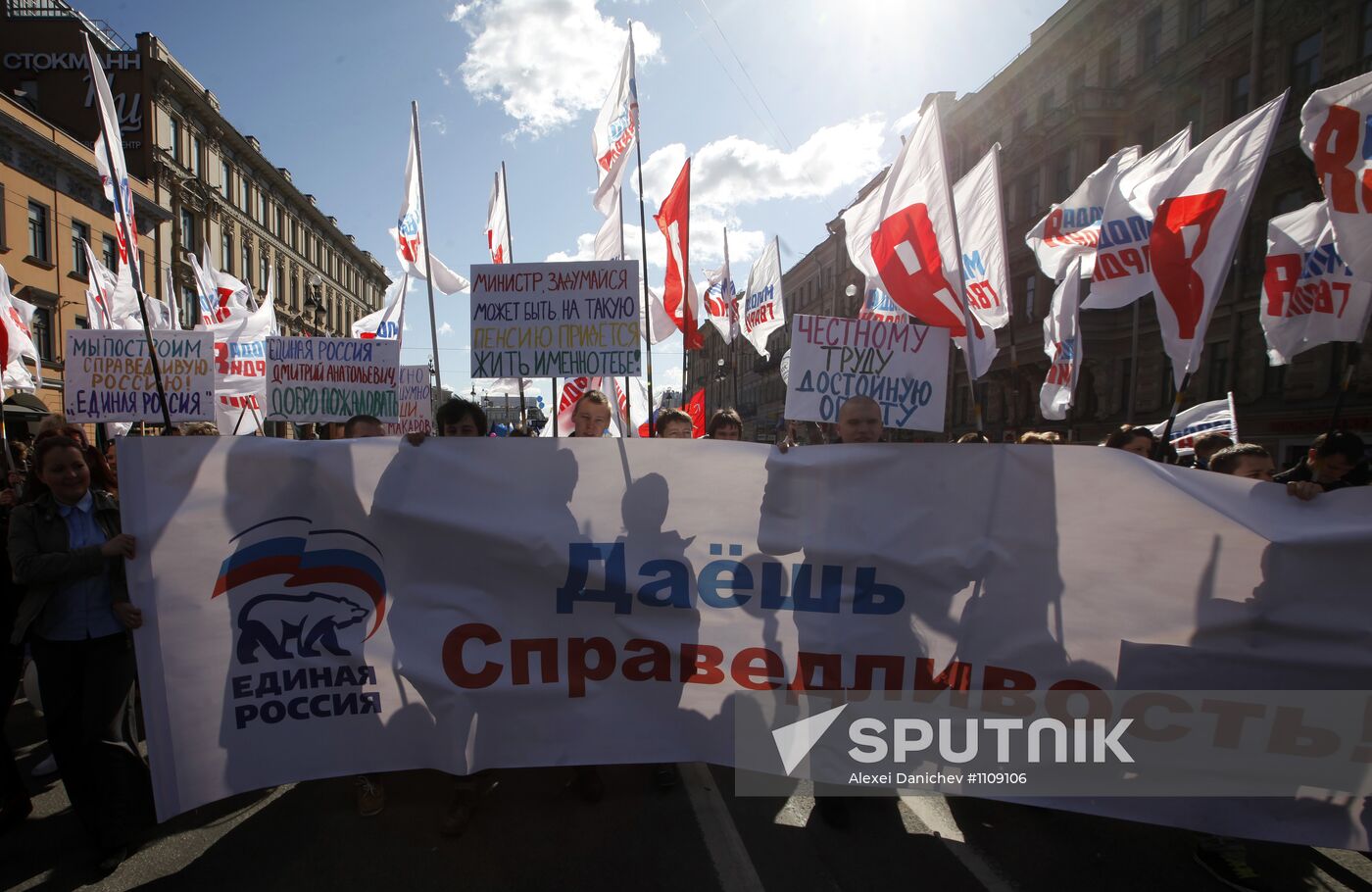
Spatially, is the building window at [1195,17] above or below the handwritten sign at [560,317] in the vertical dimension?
above

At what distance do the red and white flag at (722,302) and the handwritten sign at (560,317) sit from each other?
37.7ft

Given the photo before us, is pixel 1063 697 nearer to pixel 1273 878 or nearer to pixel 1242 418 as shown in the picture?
pixel 1273 878

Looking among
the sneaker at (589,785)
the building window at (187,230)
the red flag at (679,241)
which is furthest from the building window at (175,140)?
the sneaker at (589,785)

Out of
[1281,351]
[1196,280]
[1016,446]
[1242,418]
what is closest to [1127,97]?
[1242,418]

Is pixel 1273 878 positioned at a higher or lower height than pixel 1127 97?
lower

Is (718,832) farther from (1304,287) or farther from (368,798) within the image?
(1304,287)

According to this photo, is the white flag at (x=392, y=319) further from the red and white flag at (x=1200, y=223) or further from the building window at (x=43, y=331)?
the building window at (x=43, y=331)

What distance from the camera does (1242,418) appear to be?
67.8 ft

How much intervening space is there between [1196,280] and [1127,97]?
90.0ft

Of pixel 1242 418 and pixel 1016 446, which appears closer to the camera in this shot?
pixel 1016 446

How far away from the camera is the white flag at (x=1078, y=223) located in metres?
7.05

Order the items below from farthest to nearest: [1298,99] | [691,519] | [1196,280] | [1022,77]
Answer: [1022,77] → [1298,99] → [1196,280] → [691,519]

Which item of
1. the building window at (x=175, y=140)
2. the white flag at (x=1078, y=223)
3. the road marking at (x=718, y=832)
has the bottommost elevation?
the road marking at (x=718, y=832)

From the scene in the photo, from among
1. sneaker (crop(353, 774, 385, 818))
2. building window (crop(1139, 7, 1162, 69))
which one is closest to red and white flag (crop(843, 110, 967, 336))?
sneaker (crop(353, 774, 385, 818))
